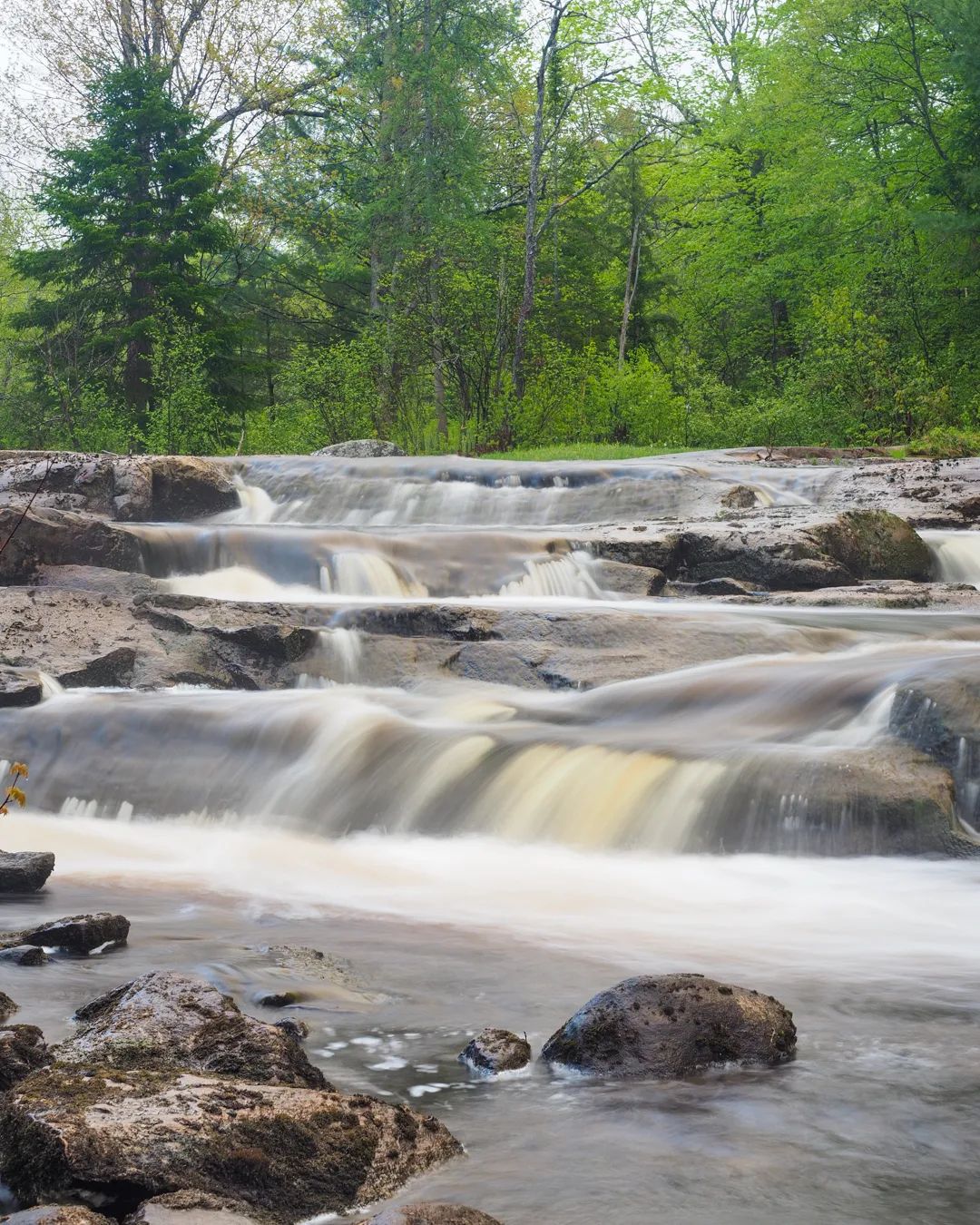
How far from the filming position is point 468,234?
27.1m

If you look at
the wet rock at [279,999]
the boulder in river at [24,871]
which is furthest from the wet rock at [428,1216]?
the boulder in river at [24,871]

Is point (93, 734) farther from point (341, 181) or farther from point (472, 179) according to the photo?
point (341, 181)

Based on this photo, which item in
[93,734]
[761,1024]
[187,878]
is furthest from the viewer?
[93,734]

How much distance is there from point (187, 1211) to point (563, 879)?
4083 mm

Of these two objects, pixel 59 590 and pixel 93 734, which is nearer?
pixel 93 734

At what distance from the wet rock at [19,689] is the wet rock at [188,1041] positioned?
5.93 metres

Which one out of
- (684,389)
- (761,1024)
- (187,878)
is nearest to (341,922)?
(187,878)

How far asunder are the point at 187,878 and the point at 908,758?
360cm

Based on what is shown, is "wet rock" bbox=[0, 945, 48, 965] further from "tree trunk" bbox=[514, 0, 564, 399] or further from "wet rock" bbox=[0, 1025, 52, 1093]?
"tree trunk" bbox=[514, 0, 564, 399]

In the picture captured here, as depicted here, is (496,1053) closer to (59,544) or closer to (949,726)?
(949,726)

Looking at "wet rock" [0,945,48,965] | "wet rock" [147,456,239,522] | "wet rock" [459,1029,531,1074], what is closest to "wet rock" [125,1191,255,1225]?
"wet rock" [459,1029,531,1074]

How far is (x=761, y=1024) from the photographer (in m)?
3.52

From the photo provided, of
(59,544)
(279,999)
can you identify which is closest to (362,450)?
(59,544)

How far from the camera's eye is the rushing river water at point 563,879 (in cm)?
294
